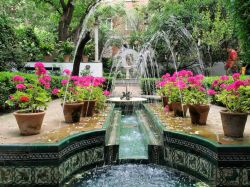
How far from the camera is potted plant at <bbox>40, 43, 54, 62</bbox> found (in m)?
17.3

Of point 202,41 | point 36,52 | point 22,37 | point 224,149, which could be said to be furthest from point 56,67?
point 224,149

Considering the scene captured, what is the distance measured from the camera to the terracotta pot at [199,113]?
17.8 ft

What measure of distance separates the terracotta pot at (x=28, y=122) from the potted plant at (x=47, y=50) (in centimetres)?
1320

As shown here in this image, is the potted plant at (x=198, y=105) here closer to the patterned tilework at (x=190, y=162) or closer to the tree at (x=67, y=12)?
the patterned tilework at (x=190, y=162)

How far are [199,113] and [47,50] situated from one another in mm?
14186

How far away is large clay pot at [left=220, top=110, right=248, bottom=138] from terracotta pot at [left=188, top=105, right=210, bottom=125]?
1012 millimetres

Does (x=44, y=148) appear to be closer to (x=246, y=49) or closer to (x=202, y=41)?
(x=246, y=49)

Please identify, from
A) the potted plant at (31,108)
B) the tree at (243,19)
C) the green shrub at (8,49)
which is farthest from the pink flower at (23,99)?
the green shrub at (8,49)

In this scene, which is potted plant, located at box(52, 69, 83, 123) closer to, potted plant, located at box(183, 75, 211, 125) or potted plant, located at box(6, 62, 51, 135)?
potted plant, located at box(6, 62, 51, 135)

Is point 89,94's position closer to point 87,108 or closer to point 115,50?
point 87,108

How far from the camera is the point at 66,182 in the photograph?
406 cm

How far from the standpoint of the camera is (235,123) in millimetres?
4340

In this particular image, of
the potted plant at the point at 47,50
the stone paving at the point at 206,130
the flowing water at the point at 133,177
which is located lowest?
the flowing water at the point at 133,177

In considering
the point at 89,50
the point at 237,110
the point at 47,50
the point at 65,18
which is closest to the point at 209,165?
the point at 237,110
